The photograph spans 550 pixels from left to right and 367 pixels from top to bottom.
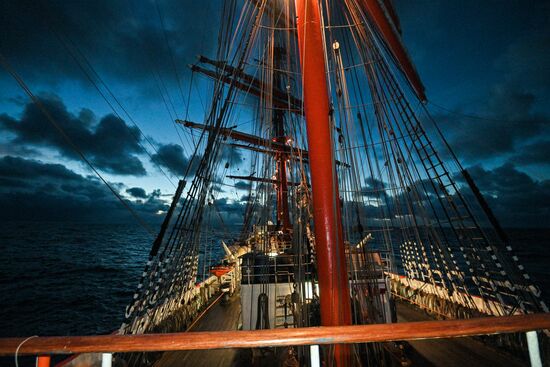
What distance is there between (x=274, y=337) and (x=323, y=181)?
2014 mm

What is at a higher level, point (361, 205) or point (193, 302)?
point (361, 205)

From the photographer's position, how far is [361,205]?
416 cm

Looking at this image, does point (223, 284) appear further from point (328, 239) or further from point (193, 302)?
point (328, 239)

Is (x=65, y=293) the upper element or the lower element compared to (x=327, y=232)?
lower

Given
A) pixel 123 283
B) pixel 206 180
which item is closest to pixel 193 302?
pixel 206 180

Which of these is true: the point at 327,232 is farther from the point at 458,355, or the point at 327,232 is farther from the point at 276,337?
the point at 458,355

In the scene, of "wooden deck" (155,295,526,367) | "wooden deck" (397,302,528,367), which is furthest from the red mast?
"wooden deck" (397,302,528,367)

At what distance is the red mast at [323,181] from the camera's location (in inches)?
109

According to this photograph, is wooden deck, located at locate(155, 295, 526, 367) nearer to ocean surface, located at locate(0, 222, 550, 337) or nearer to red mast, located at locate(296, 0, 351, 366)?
red mast, located at locate(296, 0, 351, 366)

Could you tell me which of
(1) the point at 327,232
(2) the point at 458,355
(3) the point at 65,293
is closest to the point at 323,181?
(1) the point at 327,232

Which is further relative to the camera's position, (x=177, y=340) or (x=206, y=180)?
(x=206, y=180)

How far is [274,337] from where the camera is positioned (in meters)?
1.31

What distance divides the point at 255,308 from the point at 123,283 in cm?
2079

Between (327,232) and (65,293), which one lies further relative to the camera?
(65,293)
